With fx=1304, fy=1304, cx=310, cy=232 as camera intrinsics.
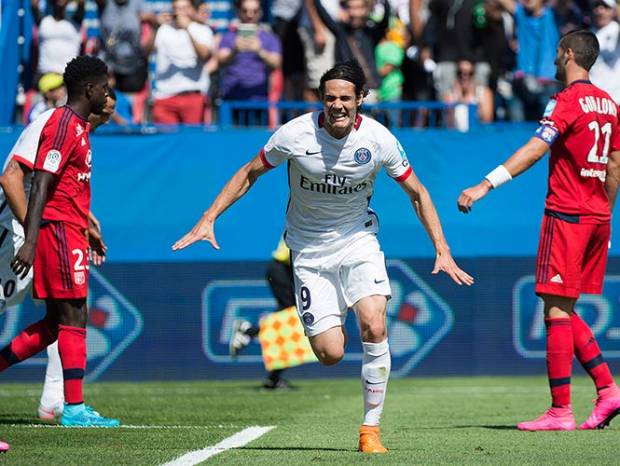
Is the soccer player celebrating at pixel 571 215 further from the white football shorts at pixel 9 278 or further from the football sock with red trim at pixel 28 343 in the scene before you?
the white football shorts at pixel 9 278

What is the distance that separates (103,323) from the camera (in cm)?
1498

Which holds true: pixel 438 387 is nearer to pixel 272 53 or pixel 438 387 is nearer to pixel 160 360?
pixel 160 360

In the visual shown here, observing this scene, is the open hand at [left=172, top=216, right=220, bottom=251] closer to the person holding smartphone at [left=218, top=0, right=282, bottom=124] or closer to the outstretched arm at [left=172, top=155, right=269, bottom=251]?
the outstretched arm at [left=172, top=155, right=269, bottom=251]

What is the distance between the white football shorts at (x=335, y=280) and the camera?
8.20 meters

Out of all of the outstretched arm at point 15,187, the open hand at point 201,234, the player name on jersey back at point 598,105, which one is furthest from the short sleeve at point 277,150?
the player name on jersey back at point 598,105

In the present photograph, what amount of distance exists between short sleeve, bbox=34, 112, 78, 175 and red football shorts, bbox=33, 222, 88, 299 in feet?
1.55

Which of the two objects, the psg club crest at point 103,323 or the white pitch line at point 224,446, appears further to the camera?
the psg club crest at point 103,323

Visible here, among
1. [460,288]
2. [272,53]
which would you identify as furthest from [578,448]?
[272,53]

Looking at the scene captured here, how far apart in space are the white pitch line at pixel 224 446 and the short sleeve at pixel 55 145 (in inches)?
87.1

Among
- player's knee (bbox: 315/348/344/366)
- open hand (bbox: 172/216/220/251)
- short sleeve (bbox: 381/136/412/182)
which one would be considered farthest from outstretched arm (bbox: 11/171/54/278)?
short sleeve (bbox: 381/136/412/182)

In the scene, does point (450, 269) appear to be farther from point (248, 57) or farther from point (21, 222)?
point (248, 57)

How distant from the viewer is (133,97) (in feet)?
55.6

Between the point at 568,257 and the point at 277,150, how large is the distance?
7.59 feet

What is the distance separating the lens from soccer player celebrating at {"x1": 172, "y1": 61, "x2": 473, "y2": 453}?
799 centimetres
